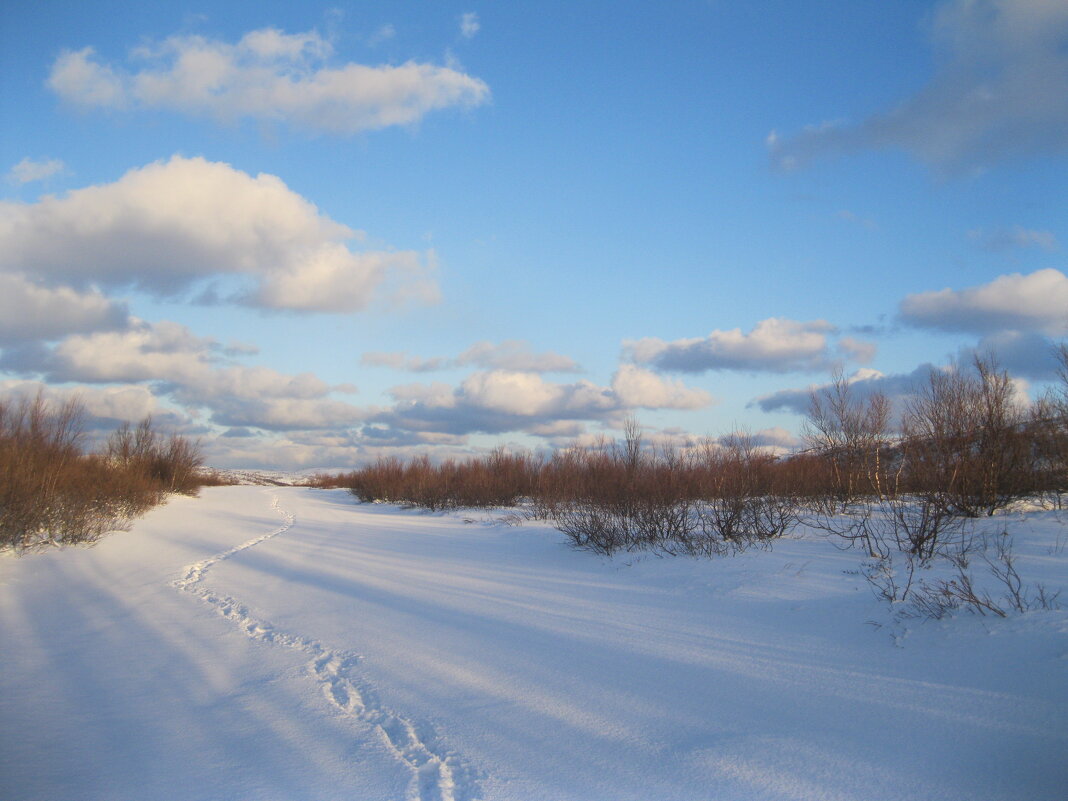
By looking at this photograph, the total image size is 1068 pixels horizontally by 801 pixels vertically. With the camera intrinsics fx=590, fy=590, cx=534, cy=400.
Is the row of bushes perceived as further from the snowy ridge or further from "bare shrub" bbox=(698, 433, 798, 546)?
the snowy ridge

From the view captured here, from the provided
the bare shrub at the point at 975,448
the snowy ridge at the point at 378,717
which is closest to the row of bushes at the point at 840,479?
the bare shrub at the point at 975,448

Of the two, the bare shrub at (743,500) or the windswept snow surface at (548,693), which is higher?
the bare shrub at (743,500)

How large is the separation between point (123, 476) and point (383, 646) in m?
17.8

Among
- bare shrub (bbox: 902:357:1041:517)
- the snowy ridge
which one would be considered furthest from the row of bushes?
the snowy ridge

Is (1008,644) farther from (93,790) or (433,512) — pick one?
(433,512)

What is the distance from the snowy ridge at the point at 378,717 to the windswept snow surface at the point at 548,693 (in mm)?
20

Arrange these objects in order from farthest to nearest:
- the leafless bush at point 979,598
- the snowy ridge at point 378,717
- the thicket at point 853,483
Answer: the thicket at point 853,483 < the leafless bush at point 979,598 < the snowy ridge at point 378,717

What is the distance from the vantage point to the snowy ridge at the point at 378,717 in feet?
10.6

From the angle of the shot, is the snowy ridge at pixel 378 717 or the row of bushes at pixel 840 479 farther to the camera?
the row of bushes at pixel 840 479

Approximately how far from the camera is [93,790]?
3.21 metres

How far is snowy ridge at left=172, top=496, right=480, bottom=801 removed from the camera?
10.6 ft

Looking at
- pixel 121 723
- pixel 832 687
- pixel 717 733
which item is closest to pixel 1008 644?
pixel 832 687

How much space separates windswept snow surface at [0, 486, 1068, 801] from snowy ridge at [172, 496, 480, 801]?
0.02m

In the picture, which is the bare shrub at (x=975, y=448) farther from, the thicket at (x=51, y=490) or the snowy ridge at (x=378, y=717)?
the thicket at (x=51, y=490)
